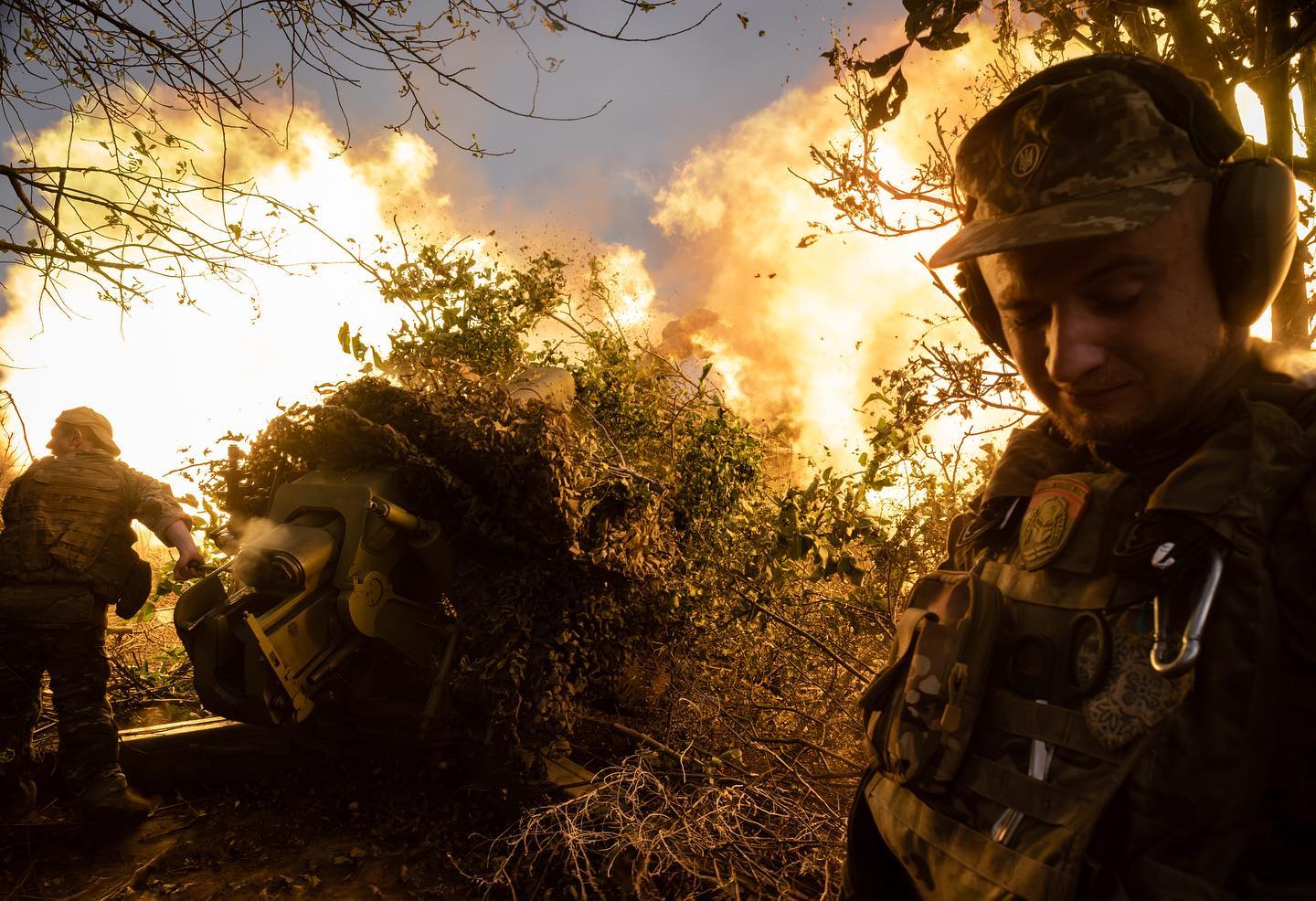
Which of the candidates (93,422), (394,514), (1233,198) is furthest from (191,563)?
(1233,198)

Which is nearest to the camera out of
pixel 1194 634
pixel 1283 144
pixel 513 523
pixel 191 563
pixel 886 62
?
pixel 1194 634

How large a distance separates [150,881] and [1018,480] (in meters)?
5.96

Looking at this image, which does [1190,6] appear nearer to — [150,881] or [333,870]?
[333,870]

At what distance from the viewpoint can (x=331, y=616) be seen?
468 cm

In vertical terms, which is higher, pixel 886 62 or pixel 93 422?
pixel 886 62

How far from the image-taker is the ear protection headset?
133cm

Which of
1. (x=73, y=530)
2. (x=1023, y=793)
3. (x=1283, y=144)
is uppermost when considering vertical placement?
(x=1283, y=144)

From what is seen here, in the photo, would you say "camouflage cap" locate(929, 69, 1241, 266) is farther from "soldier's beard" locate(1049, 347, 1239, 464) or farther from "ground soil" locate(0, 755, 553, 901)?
"ground soil" locate(0, 755, 553, 901)

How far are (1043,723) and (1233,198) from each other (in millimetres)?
1173

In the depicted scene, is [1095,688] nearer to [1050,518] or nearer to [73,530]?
[1050,518]

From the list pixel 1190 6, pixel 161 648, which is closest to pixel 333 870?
pixel 161 648

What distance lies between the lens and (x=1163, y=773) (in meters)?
1.17

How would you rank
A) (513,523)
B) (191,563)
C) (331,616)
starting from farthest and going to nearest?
(191,563)
(513,523)
(331,616)

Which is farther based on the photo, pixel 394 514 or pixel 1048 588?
pixel 394 514
